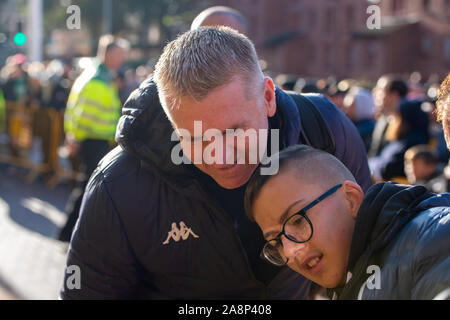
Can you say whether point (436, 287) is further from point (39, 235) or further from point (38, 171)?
point (38, 171)

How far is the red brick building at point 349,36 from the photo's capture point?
34531 mm

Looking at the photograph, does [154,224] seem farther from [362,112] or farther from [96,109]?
[96,109]

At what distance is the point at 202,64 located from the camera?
86.4 inches

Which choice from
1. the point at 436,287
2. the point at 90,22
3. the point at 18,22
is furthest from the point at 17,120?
the point at 90,22

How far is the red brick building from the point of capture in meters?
34.5

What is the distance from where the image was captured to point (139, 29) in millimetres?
62281

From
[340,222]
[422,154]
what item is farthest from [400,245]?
[422,154]

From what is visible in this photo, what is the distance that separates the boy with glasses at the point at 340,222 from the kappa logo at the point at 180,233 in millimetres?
470

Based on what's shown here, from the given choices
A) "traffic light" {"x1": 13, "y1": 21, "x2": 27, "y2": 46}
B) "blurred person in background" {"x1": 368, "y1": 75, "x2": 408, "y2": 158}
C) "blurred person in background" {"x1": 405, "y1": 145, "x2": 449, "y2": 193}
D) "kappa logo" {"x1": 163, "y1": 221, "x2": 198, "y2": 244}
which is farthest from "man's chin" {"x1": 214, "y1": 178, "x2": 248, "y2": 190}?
"traffic light" {"x1": 13, "y1": 21, "x2": 27, "y2": 46}

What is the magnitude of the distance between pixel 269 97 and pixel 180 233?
620 millimetres

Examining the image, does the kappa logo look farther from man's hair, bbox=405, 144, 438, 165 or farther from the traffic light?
the traffic light

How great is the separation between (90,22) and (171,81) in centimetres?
5870

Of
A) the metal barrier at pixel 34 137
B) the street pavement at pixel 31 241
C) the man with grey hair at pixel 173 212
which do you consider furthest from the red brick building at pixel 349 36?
the man with grey hair at pixel 173 212

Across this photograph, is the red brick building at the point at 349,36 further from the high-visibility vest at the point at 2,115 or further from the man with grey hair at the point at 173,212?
the man with grey hair at the point at 173,212
